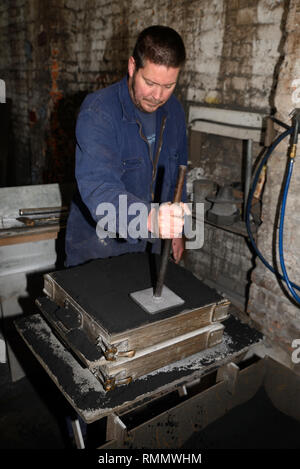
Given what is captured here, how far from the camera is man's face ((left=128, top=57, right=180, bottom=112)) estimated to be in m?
1.45

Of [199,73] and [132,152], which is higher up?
[199,73]

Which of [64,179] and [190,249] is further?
[64,179]

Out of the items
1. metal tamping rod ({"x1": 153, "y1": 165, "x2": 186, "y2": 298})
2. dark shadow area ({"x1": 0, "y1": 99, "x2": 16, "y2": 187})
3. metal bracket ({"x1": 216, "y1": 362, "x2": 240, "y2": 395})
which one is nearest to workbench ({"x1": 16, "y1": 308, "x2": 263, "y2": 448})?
metal bracket ({"x1": 216, "y1": 362, "x2": 240, "y2": 395})

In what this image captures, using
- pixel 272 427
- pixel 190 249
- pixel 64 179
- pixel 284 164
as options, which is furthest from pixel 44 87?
pixel 272 427

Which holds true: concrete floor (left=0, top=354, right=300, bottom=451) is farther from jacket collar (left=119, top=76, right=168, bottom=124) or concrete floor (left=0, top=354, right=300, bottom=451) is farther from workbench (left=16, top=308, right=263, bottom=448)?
jacket collar (left=119, top=76, right=168, bottom=124)

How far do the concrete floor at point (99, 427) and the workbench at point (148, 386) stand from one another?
42cm

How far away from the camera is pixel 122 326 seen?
41.6 inches

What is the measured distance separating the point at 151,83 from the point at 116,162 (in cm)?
36

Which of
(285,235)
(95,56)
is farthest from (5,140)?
(285,235)

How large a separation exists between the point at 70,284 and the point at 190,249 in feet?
7.76

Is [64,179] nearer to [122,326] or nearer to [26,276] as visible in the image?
[26,276]

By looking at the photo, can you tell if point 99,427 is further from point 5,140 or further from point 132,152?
point 5,140

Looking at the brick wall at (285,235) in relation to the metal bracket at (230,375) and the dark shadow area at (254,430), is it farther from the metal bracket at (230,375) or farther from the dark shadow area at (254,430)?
the metal bracket at (230,375)

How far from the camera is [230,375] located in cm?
153
